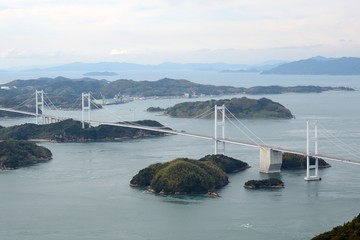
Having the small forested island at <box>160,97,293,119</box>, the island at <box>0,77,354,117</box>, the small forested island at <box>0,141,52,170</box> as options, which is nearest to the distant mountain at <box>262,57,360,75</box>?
the island at <box>0,77,354,117</box>

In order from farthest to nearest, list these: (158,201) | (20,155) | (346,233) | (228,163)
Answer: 1. (20,155)
2. (228,163)
3. (158,201)
4. (346,233)

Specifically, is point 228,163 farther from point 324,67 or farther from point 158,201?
point 324,67

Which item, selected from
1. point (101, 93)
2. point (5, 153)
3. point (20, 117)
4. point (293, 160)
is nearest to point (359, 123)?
point (293, 160)

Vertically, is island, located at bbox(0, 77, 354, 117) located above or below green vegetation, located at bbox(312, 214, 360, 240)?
above

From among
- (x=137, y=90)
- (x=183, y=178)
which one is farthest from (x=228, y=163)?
(x=137, y=90)

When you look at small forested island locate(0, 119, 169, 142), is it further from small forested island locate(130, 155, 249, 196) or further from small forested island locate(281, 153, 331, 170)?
small forested island locate(130, 155, 249, 196)

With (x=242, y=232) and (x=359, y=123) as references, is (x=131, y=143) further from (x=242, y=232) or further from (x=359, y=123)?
(x=242, y=232)
